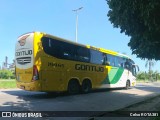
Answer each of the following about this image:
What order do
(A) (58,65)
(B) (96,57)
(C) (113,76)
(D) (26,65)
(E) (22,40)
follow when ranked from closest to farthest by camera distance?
(D) (26,65)
(E) (22,40)
(A) (58,65)
(B) (96,57)
(C) (113,76)

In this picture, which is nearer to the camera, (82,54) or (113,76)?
(82,54)

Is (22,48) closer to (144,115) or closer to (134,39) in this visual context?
(134,39)

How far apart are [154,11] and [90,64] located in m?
11.1

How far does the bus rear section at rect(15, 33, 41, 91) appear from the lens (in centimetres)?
1648

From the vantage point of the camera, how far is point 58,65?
17922mm

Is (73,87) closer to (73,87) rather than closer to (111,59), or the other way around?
(73,87)

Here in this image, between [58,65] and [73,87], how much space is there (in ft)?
7.27

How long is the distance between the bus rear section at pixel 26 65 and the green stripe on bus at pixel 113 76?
750 centimetres

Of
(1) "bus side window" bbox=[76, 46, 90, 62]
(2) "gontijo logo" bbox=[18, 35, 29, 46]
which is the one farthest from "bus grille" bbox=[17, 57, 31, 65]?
(1) "bus side window" bbox=[76, 46, 90, 62]

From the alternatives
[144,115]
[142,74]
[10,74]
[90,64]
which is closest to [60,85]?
[90,64]

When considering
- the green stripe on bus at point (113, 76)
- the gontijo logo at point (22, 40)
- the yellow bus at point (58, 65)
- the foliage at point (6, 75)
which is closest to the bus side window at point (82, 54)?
the yellow bus at point (58, 65)

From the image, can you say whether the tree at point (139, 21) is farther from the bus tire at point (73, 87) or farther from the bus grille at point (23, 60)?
the bus tire at point (73, 87)

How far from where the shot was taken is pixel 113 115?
38.5 ft

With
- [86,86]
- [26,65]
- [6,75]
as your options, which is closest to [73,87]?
[86,86]
